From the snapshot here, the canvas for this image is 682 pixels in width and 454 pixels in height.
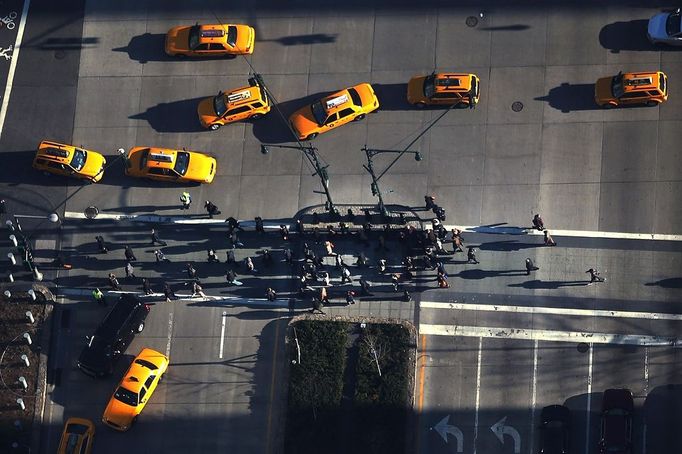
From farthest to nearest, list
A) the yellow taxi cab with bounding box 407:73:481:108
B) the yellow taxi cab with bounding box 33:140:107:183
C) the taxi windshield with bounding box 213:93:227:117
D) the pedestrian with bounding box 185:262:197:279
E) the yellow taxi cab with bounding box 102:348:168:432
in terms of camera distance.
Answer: the taxi windshield with bounding box 213:93:227:117 → the yellow taxi cab with bounding box 33:140:107:183 → the yellow taxi cab with bounding box 407:73:481:108 → the pedestrian with bounding box 185:262:197:279 → the yellow taxi cab with bounding box 102:348:168:432

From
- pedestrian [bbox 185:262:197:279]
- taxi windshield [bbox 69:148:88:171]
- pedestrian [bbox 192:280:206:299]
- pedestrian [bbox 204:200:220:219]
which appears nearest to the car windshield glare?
pedestrian [bbox 192:280:206:299]

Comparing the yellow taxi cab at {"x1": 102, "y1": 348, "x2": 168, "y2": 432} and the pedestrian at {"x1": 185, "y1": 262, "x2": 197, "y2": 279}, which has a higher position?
the pedestrian at {"x1": 185, "y1": 262, "x2": 197, "y2": 279}

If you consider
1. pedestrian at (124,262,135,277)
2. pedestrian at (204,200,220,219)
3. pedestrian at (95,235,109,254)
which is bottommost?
pedestrian at (124,262,135,277)

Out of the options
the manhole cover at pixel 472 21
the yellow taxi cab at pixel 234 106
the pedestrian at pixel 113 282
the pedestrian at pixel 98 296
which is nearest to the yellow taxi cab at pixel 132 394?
the pedestrian at pixel 98 296

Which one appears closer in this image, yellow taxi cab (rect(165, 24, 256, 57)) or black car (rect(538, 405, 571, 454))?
black car (rect(538, 405, 571, 454))

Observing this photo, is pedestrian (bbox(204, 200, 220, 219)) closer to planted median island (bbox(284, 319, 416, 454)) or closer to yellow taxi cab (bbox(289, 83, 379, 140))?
yellow taxi cab (bbox(289, 83, 379, 140))

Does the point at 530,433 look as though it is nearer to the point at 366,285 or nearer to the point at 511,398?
the point at 511,398
